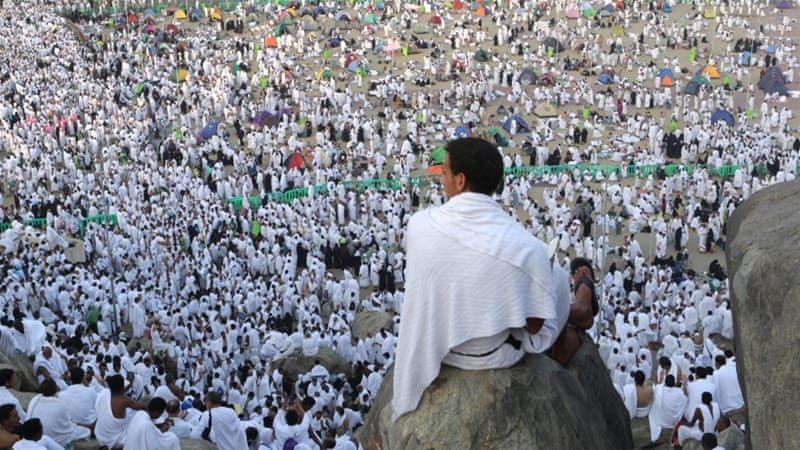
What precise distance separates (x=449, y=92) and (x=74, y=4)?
58.8 feet

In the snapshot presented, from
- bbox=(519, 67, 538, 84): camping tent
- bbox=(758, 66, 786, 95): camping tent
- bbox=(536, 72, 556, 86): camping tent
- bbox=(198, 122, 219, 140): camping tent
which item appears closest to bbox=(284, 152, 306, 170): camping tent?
bbox=(198, 122, 219, 140): camping tent

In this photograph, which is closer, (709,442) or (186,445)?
(709,442)

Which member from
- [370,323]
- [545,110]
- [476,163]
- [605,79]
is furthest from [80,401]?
[605,79]

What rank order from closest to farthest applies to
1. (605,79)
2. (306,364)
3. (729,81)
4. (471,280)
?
(471,280) < (306,364) < (729,81) < (605,79)

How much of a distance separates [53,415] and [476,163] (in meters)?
4.13

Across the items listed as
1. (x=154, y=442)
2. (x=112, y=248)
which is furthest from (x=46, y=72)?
(x=154, y=442)

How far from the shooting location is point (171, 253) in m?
17.1

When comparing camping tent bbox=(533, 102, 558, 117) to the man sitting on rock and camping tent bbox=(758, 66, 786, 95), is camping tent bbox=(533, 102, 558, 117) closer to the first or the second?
camping tent bbox=(758, 66, 786, 95)

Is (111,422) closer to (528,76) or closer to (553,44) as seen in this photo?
(528,76)

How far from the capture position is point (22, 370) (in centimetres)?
866

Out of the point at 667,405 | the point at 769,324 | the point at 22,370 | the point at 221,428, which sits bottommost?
the point at 22,370

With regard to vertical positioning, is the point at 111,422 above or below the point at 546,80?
above

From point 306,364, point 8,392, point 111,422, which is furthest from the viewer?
point 306,364

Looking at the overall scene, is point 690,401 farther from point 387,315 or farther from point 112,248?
point 112,248
